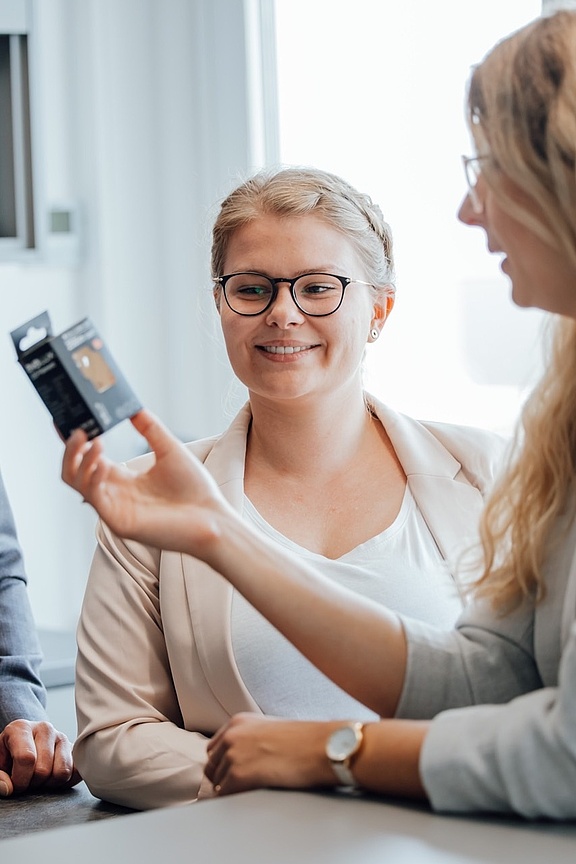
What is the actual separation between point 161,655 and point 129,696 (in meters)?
0.09

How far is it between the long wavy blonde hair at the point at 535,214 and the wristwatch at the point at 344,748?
9.5 inches

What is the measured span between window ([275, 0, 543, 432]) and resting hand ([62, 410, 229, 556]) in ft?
4.85

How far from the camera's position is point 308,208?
189 cm

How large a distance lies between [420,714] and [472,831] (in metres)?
0.29

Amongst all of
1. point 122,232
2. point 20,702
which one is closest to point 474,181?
point 20,702

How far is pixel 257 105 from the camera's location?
3.59 metres

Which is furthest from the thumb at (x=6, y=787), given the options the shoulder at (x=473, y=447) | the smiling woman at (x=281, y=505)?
the shoulder at (x=473, y=447)

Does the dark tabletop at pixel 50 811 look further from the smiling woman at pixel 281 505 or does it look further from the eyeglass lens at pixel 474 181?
the eyeglass lens at pixel 474 181

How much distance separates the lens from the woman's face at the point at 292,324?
1826mm

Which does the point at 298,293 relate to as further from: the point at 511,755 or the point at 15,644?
the point at 511,755

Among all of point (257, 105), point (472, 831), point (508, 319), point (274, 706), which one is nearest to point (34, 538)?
point (257, 105)

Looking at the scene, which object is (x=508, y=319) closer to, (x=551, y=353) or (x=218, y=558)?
(x=551, y=353)

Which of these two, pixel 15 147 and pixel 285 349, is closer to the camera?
pixel 285 349

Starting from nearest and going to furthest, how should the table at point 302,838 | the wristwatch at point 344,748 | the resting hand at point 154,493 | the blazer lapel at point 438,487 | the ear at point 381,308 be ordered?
the table at point 302,838, the wristwatch at point 344,748, the resting hand at point 154,493, the blazer lapel at point 438,487, the ear at point 381,308
